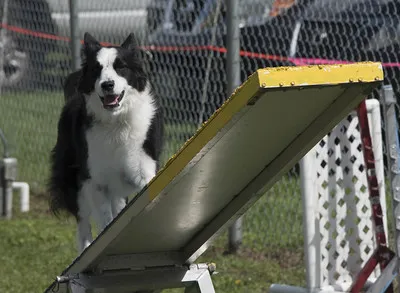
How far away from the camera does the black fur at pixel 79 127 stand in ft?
15.8

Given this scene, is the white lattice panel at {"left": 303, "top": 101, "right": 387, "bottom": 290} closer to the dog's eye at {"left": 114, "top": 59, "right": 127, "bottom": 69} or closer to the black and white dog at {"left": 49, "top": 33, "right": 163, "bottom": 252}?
the black and white dog at {"left": 49, "top": 33, "right": 163, "bottom": 252}

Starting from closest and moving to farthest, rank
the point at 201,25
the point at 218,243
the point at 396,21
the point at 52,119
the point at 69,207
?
the point at 69,207
the point at 396,21
the point at 218,243
the point at 201,25
the point at 52,119

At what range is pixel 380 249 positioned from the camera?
15.7ft

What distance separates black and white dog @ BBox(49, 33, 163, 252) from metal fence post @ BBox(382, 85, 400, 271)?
122cm

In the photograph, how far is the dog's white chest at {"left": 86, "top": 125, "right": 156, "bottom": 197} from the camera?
4.93 m

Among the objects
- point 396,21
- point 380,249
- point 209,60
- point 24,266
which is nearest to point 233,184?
point 380,249

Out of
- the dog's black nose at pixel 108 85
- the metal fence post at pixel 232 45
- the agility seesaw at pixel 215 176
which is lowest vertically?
the agility seesaw at pixel 215 176

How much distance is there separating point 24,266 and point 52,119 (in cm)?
249

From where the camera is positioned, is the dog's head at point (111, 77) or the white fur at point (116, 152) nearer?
the dog's head at point (111, 77)

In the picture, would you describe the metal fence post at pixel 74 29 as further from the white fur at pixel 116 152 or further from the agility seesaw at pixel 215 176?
the agility seesaw at pixel 215 176

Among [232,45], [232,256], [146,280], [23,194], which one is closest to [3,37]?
[23,194]

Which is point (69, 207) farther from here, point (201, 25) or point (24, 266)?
point (201, 25)

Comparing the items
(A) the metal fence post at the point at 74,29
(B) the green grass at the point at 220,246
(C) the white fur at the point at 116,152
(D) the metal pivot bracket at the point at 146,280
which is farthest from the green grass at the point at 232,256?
(D) the metal pivot bracket at the point at 146,280

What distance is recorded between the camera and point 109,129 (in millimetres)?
4934
